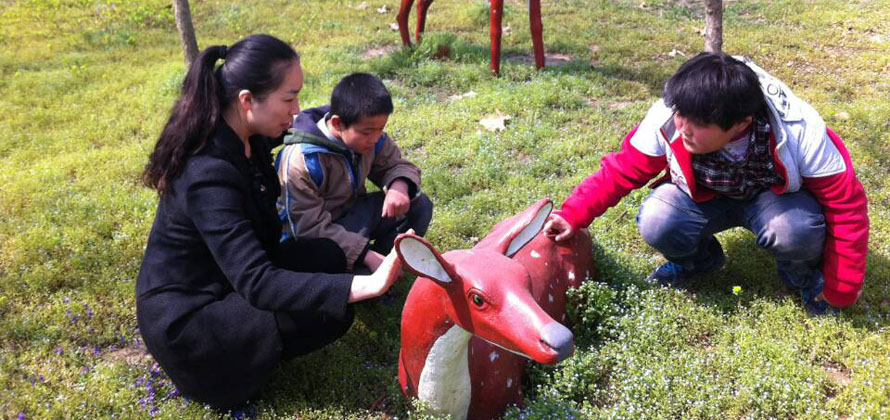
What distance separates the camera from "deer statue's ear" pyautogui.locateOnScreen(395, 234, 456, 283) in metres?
1.93

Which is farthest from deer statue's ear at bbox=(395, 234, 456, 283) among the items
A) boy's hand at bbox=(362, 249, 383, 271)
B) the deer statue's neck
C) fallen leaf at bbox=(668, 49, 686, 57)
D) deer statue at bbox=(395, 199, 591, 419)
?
fallen leaf at bbox=(668, 49, 686, 57)

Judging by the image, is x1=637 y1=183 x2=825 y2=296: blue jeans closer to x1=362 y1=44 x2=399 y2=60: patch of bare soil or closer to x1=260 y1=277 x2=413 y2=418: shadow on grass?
x1=260 y1=277 x2=413 y2=418: shadow on grass

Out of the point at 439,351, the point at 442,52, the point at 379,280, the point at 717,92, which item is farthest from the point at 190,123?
the point at 442,52

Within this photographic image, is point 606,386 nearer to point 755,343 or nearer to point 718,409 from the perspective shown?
point 718,409

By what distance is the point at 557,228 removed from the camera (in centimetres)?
303

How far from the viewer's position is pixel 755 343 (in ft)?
9.50

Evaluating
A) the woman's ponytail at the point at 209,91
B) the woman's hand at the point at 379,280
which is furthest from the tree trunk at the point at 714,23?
the woman's hand at the point at 379,280

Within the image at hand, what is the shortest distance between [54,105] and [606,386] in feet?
19.0

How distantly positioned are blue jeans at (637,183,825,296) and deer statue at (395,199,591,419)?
71cm

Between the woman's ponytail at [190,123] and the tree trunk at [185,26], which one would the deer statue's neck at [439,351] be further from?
the tree trunk at [185,26]

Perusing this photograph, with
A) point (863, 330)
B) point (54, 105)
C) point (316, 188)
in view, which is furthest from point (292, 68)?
point (54, 105)

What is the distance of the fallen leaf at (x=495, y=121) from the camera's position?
17.0 feet

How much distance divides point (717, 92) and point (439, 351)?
1531mm

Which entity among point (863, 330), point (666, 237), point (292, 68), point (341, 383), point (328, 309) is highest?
point (292, 68)
